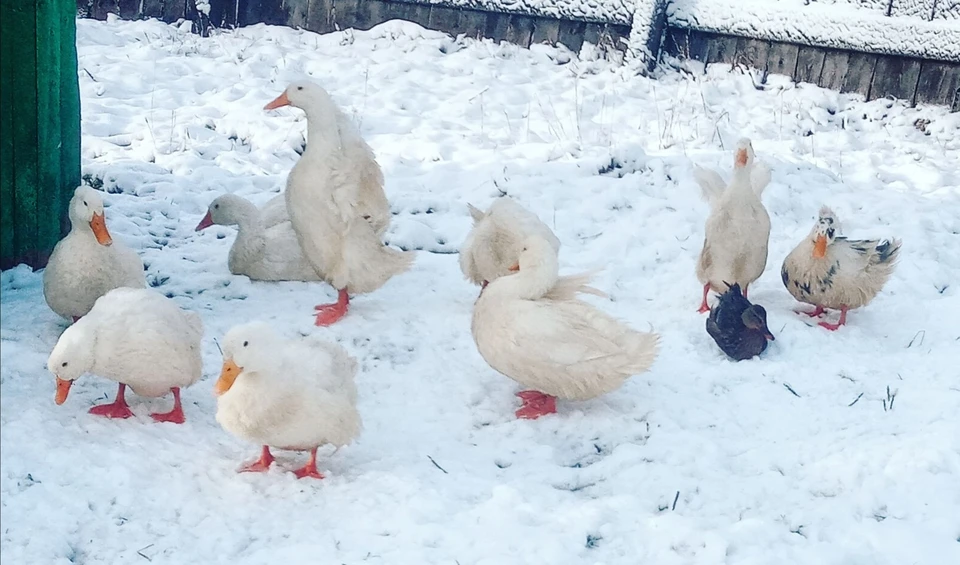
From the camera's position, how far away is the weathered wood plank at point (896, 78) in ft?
25.4

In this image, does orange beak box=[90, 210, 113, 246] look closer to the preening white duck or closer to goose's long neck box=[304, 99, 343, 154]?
goose's long neck box=[304, 99, 343, 154]

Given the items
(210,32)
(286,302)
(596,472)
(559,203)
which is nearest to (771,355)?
(596,472)

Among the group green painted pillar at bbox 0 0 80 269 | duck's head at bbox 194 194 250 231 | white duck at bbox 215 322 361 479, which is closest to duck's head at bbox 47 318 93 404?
white duck at bbox 215 322 361 479

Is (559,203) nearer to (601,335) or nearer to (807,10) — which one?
(601,335)

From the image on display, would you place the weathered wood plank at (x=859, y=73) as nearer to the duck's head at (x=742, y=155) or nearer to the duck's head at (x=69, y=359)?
the duck's head at (x=742, y=155)

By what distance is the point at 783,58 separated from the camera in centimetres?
814

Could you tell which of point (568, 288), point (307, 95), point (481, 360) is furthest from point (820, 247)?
point (307, 95)

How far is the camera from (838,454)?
11.7 feet

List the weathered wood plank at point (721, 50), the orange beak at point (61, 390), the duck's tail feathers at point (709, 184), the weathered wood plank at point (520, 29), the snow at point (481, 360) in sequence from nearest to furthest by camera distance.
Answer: the snow at point (481, 360), the orange beak at point (61, 390), the duck's tail feathers at point (709, 184), the weathered wood plank at point (721, 50), the weathered wood plank at point (520, 29)

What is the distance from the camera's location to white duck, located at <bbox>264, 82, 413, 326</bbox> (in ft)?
15.0

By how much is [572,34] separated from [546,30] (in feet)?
0.80

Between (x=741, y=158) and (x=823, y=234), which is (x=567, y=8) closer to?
(x=741, y=158)

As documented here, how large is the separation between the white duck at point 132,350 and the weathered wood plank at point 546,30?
19.1 ft

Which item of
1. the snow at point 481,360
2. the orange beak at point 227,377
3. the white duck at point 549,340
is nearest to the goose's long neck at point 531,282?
the white duck at point 549,340
